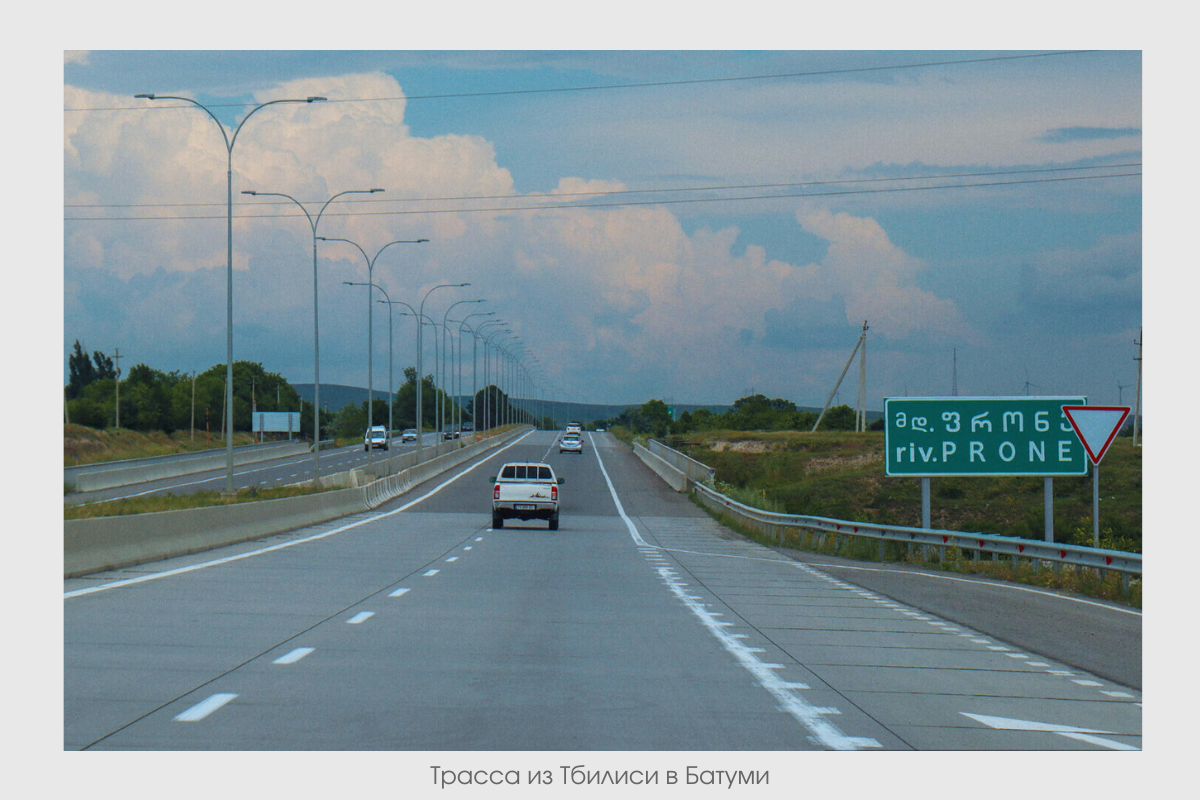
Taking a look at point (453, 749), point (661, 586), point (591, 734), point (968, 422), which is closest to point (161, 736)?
point (453, 749)

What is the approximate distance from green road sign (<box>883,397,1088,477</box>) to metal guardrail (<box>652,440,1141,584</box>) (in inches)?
59.0

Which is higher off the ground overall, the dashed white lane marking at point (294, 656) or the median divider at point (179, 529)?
the dashed white lane marking at point (294, 656)

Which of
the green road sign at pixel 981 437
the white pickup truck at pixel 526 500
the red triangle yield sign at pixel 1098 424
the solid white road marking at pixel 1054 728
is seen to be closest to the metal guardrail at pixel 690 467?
the white pickup truck at pixel 526 500

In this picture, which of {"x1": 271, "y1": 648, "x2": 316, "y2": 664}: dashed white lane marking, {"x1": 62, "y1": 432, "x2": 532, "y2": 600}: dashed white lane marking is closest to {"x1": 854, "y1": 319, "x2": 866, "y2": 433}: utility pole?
{"x1": 62, "y1": 432, "x2": 532, "y2": 600}: dashed white lane marking

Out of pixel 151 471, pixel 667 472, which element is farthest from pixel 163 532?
pixel 151 471

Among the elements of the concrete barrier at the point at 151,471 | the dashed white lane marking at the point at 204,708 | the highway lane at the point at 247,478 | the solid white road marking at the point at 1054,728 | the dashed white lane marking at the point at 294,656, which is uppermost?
the dashed white lane marking at the point at 204,708

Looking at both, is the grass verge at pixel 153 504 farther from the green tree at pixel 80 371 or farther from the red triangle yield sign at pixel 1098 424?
the green tree at pixel 80 371

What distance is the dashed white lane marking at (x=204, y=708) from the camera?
26.4 ft

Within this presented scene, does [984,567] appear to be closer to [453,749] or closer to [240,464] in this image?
[453,749]

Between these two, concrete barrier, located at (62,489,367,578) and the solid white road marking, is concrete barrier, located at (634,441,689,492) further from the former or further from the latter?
the solid white road marking

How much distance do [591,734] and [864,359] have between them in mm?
95523

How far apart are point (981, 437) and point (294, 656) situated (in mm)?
20575

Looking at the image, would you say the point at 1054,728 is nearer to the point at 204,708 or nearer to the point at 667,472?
the point at 204,708

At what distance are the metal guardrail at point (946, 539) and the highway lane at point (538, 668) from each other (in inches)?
132
